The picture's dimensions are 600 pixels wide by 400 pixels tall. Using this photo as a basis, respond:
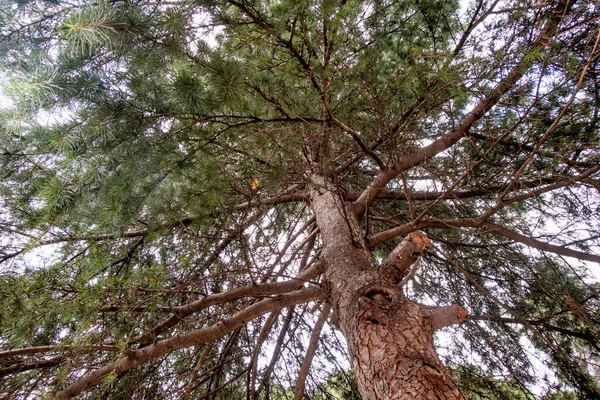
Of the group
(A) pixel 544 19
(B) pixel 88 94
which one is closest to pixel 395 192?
(A) pixel 544 19

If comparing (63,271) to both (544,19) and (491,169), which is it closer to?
(491,169)

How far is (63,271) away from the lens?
2.14 meters

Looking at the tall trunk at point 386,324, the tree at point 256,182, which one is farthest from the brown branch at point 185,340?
the tall trunk at point 386,324

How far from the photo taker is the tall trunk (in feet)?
3.78

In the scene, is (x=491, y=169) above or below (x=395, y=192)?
below

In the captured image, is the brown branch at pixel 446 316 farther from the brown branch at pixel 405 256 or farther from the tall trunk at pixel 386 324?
the brown branch at pixel 405 256

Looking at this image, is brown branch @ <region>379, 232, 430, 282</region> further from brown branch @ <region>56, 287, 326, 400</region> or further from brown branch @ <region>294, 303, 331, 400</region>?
brown branch @ <region>294, 303, 331, 400</region>

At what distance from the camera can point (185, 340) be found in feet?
5.85

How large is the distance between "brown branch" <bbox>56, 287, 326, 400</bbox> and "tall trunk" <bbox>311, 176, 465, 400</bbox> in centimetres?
27

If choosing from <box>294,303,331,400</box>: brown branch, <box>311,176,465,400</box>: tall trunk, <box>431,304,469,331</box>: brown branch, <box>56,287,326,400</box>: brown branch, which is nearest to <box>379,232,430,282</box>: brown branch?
<box>311,176,465,400</box>: tall trunk

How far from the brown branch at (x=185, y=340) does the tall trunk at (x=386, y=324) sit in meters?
0.27

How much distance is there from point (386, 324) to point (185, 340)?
121cm

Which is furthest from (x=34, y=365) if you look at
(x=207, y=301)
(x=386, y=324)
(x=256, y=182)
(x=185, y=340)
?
(x=386, y=324)

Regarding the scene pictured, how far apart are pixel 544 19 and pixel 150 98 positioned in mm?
2750
